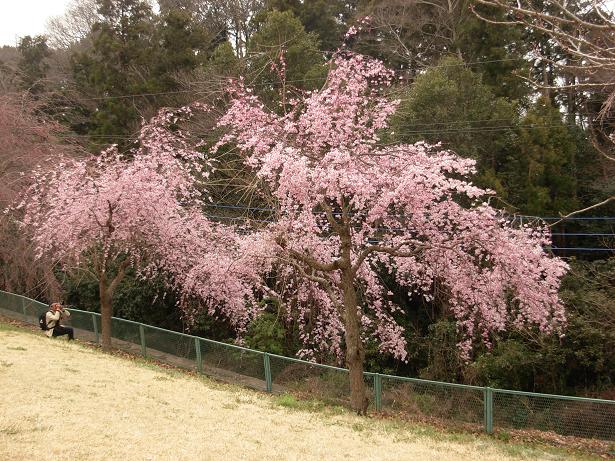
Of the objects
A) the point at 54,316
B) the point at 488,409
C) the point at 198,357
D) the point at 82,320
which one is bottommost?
the point at 198,357

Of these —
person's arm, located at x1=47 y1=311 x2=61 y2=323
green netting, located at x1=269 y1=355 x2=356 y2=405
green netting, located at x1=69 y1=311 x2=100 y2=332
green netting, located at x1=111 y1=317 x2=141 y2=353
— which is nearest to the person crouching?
person's arm, located at x1=47 y1=311 x2=61 y2=323

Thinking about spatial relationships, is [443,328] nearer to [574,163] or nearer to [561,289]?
[561,289]

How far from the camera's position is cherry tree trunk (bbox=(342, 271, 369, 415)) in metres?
12.3

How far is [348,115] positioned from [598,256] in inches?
527

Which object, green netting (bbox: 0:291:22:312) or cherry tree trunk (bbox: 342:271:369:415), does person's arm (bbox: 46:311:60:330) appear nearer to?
green netting (bbox: 0:291:22:312)

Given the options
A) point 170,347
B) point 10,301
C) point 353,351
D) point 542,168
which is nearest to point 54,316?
point 170,347

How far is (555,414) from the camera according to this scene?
37.1ft

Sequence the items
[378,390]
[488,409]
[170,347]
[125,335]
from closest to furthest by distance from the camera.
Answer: [488,409], [378,390], [170,347], [125,335]

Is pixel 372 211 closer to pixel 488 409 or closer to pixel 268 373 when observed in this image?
pixel 488 409

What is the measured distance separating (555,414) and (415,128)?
12.2 metres

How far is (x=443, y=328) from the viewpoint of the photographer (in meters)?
18.2

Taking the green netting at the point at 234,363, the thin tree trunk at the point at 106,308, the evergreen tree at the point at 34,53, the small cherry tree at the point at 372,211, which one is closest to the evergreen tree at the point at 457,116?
the small cherry tree at the point at 372,211

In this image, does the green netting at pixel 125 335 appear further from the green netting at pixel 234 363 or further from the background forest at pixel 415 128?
the green netting at pixel 234 363

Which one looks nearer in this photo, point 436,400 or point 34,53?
point 436,400
